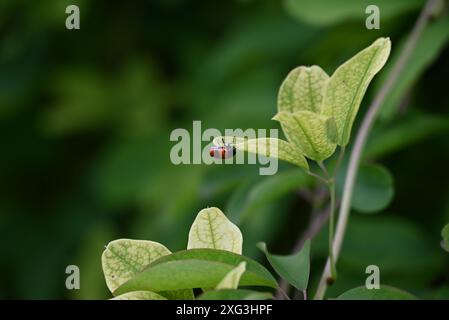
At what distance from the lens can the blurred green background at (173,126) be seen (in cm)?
116

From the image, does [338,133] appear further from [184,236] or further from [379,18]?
[184,236]

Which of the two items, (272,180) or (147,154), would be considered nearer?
(272,180)

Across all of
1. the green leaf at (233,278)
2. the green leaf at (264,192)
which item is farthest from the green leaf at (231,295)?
the green leaf at (264,192)

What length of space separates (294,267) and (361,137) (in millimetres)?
255

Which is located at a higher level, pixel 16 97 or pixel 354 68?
pixel 16 97

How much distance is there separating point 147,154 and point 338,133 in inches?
46.0

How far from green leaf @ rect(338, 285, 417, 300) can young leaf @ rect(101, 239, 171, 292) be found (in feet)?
0.57

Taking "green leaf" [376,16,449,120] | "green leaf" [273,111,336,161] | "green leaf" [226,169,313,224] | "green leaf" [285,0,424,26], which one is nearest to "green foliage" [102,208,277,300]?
"green leaf" [273,111,336,161]

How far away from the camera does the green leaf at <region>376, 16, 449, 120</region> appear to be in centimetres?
101

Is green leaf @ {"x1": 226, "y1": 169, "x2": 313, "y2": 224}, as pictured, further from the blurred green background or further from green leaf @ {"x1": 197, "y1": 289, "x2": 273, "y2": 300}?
green leaf @ {"x1": 197, "y1": 289, "x2": 273, "y2": 300}

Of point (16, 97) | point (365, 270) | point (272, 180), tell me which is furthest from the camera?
point (16, 97)

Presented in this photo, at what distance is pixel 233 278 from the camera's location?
59cm

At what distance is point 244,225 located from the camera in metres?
1.46

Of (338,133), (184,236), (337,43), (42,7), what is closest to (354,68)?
(338,133)
